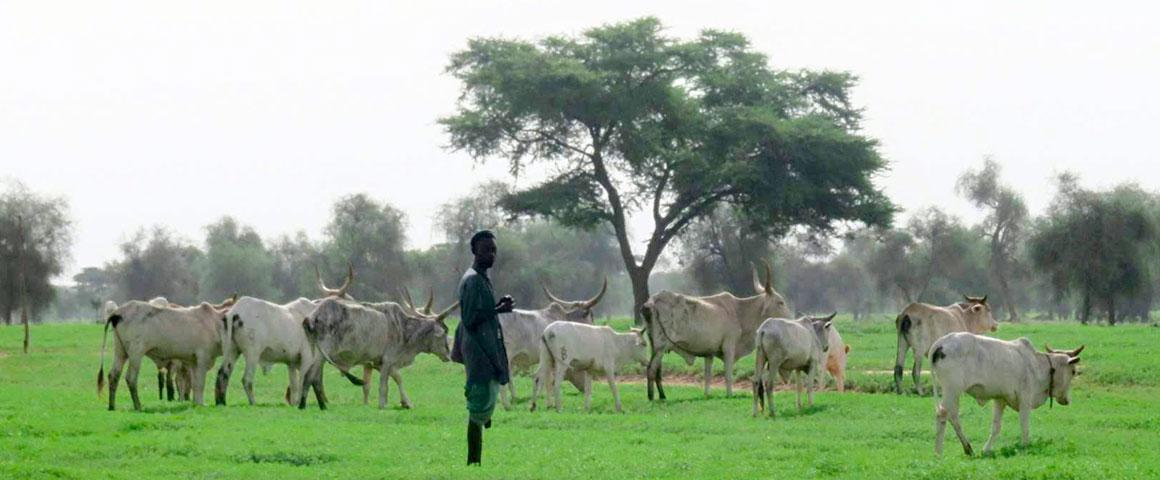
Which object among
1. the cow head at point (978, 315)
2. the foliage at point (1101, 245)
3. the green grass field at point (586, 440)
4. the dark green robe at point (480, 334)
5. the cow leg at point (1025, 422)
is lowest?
the green grass field at point (586, 440)

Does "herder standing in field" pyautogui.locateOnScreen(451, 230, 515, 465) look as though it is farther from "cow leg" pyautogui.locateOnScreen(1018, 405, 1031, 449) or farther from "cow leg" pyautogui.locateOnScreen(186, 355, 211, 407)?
"cow leg" pyautogui.locateOnScreen(186, 355, 211, 407)

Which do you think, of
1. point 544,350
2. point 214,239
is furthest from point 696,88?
point 214,239

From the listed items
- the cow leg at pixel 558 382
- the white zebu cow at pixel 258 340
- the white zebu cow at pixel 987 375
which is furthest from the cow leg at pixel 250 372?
the white zebu cow at pixel 987 375

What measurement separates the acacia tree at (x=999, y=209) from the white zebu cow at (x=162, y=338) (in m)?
63.9

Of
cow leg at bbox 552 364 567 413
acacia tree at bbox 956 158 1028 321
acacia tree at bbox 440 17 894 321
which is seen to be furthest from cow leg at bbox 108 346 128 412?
acacia tree at bbox 956 158 1028 321

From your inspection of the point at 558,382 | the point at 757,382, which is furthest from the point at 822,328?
the point at 558,382

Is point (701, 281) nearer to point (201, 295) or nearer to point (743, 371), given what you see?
point (201, 295)

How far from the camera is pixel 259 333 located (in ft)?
78.9

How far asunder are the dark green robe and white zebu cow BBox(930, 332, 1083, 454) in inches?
183

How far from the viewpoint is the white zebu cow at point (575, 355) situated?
23.5 metres

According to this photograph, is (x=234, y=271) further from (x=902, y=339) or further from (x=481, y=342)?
(x=481, y=342)

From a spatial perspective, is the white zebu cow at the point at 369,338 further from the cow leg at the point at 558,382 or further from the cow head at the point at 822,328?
the cow head at the point at 822,328

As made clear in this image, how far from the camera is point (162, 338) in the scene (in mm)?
23672

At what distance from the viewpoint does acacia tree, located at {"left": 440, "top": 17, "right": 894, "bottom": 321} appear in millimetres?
49906
